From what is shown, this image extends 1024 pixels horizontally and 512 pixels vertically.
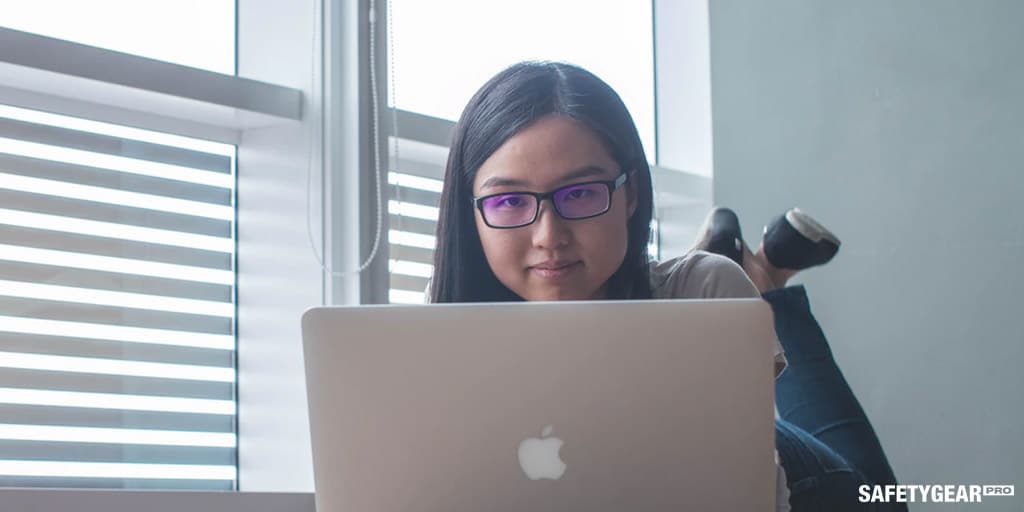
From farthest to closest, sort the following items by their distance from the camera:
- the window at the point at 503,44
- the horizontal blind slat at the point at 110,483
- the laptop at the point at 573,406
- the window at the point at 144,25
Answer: the window at the point at 503,44
the window at the point at 144,25
the horizontal blind slat at the point at 110,483
the laptop at the point at 573,406

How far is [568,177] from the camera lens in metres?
1.63

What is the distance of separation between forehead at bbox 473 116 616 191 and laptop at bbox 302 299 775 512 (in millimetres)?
A: 619

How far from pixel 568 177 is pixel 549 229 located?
82 millimetres

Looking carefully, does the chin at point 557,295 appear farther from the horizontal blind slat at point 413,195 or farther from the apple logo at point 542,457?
the horizontal blind slat at point 413,195

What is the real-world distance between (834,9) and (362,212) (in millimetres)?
1464

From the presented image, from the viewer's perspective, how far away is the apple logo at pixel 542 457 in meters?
1.02

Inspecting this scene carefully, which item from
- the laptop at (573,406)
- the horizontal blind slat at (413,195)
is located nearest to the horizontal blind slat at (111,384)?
the horizontal blind slat at (413,195)

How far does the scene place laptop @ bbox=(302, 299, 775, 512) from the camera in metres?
1.02

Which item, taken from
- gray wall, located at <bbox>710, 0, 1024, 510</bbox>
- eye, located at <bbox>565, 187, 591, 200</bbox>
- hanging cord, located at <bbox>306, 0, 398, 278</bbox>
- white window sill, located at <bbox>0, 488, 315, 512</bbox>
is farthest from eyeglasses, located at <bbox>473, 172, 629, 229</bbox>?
gray wall, located at <bbox>710, 0, 1024, 510</bbox>

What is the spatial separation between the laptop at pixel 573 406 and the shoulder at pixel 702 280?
600mm

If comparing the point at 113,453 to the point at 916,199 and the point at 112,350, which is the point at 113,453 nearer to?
the point at 112,350

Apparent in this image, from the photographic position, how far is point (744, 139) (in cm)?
329

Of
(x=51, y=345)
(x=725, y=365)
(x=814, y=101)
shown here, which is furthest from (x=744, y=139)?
(x=725, y=365)

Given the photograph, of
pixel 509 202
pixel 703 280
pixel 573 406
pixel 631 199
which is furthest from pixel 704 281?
pixel 573 406
